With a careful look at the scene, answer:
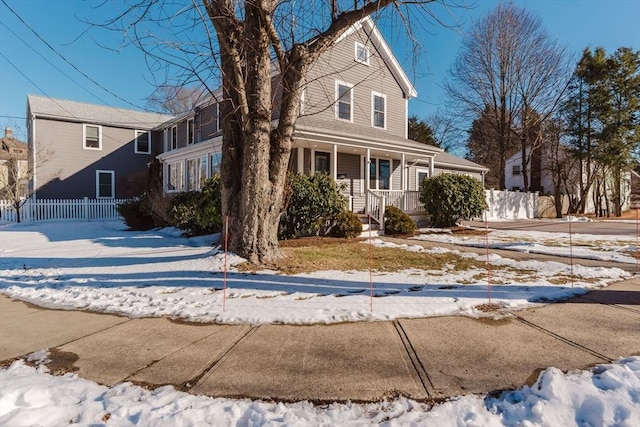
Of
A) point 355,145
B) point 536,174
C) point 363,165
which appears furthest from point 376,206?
point 536,174

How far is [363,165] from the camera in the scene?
1571cm

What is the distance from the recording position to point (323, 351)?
10.2 ft

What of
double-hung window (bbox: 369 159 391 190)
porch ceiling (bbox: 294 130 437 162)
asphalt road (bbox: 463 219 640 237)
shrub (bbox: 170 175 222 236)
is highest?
porch ceiling (bbox: 294 130 437 162)

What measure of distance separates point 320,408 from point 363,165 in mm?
14035

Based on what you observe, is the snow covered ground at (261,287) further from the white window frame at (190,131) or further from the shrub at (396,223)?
the white window frame at (190,131)

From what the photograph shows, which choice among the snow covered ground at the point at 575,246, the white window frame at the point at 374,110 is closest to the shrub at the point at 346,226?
the snow covered ground at the point at 575,246

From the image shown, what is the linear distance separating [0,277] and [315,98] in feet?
37.9

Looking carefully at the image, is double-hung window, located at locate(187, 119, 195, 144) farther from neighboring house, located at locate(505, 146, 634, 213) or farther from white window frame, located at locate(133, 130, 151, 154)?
neighboring house, located at locate(505, 146, 634, 213)

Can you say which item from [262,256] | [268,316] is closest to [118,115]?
[262,256]

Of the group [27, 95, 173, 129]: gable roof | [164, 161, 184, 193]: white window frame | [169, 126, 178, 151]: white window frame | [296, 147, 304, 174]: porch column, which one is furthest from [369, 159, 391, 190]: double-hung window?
[169, 126, 178, 151]: white window frame

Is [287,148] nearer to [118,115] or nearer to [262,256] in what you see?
[262,256]

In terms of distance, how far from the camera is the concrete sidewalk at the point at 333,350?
256 cm

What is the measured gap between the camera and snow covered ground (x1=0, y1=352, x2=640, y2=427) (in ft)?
6.97

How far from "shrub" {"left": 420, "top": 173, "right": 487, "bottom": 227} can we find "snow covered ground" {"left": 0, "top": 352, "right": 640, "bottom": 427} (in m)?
11.1
